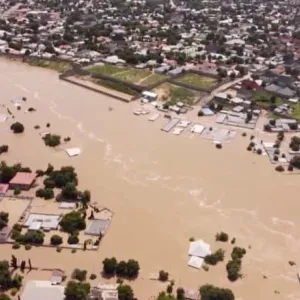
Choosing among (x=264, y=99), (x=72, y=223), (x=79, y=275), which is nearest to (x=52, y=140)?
(x=72, y=223)

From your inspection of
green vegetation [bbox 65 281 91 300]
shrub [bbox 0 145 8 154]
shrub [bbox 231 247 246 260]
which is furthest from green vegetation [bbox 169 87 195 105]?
green vegetation [bbox 65 281 91 300]

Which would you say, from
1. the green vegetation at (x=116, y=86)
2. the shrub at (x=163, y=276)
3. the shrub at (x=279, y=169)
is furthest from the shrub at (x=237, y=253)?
the green vegetation at (x=116, y=86)

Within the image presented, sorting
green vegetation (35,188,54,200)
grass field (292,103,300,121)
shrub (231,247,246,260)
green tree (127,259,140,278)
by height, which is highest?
green tree (127,259,140,278)

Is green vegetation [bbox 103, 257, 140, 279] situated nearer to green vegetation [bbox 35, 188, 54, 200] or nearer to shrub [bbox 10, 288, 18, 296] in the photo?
shrub [bbox 10, 288, 18, 296]

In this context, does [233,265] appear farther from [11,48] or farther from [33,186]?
[11,48]

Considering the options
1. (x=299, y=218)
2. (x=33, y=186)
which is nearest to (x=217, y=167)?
(x=299, y=218)

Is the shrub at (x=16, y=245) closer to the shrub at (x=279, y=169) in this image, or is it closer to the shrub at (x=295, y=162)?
the shrub at (x=279, y=169)

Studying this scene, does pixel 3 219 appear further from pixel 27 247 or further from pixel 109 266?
pixel 109 266
